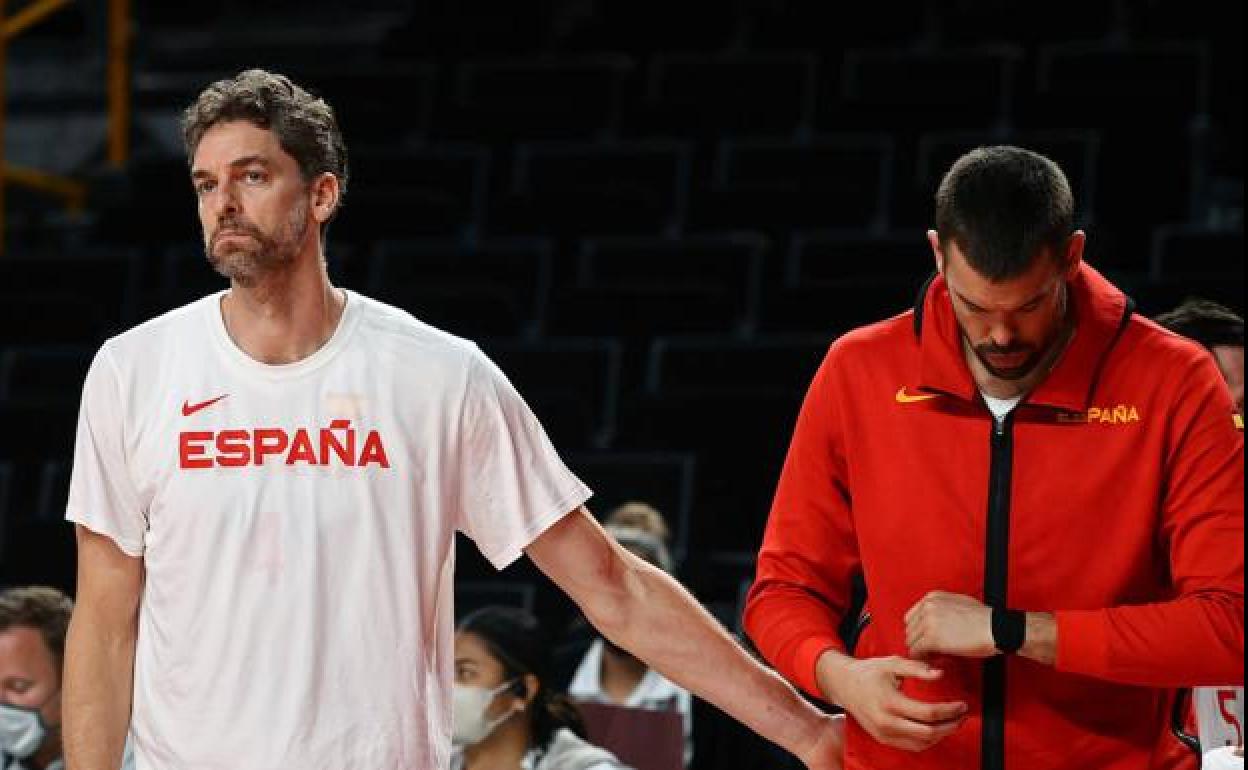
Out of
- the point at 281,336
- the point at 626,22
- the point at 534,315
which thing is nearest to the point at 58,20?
the point at 626,22

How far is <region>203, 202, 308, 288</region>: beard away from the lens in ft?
9.72

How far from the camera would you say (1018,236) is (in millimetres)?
2656

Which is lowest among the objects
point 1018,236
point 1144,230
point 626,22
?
point 1018,236

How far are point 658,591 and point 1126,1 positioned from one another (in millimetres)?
6692

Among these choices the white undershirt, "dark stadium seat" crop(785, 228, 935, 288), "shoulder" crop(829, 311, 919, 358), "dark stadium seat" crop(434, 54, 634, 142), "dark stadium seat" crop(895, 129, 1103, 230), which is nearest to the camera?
the white undershirt

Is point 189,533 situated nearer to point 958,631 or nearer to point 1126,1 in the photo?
point 958,631

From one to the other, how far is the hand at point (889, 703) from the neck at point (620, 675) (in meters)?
3.08

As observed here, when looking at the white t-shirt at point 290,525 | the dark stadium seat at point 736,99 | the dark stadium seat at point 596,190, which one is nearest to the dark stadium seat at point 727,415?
the dark stadium seat at point 596,190

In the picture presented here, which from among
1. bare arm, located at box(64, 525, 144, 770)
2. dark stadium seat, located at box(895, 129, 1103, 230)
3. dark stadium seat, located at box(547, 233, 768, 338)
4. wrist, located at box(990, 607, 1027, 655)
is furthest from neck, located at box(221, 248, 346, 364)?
dark stadium seat, located at box(895, 129, 1103, 230)

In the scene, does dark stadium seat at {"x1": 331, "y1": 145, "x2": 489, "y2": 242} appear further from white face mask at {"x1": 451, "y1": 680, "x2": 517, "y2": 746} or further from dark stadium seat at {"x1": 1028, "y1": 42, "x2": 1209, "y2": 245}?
white face mask at {"x1": 451, "y1": 680, "x2": 517, "y2": 746}

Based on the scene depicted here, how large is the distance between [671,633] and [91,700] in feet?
3.08

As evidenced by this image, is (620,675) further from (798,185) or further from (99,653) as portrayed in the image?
(99,653)

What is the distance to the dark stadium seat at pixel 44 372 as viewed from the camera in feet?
25.1

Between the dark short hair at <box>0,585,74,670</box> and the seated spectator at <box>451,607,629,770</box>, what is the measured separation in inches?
39.9
